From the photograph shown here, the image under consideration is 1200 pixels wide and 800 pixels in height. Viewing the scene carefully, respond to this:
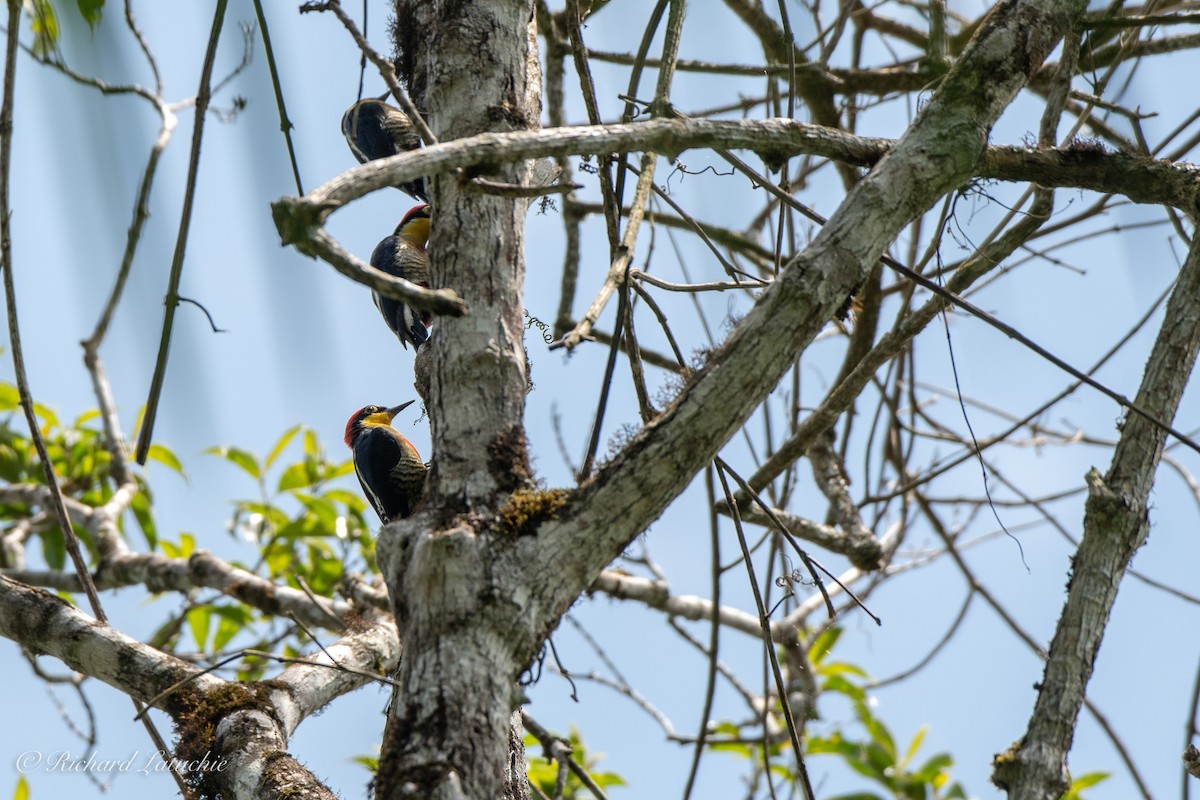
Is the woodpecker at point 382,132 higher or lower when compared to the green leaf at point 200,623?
higher

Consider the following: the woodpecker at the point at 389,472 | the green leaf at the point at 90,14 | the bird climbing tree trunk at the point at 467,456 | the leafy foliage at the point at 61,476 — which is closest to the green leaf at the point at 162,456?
the leafy foliage at the point at 61,476

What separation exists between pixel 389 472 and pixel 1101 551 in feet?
8.34

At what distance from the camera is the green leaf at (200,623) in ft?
15.3

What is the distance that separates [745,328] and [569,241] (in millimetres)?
2836

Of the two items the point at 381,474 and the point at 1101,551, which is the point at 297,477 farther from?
the point at 1101,551

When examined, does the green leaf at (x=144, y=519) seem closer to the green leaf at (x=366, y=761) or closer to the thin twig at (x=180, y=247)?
the green leaf at (x=366, y=761)

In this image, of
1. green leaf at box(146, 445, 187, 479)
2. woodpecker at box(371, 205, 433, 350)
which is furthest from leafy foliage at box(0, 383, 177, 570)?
woodpecker at box(371, 205, 433, 350)

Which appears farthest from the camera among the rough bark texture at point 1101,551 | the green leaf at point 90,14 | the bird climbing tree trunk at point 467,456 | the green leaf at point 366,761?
the green leaf at point 366,761

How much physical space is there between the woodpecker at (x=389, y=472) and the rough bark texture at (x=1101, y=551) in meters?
2.35

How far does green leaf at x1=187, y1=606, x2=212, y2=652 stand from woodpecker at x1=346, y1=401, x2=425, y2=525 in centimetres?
114

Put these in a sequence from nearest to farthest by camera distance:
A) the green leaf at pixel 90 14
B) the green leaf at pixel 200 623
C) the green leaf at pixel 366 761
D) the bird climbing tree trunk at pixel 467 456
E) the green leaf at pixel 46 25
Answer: the green leaf at pixel 90 14 → the green leaf at pixel 46 25 → the bird climbing tree trunk at pixel 467 456 → the green leaf at pixel 366 761 → the green leaf at pixel 200 623

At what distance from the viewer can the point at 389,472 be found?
4.01 meters

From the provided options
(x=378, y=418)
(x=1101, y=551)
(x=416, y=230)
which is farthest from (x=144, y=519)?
(x=1101, y=551)

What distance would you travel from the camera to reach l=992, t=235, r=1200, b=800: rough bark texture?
210cm
